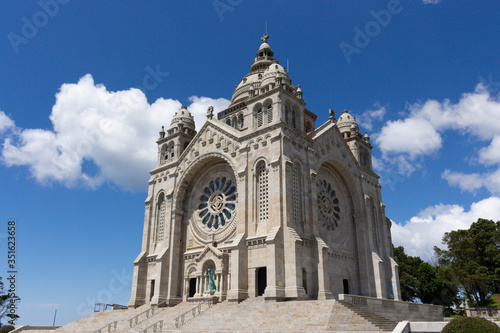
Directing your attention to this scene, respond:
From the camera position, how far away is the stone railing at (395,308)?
2471cm

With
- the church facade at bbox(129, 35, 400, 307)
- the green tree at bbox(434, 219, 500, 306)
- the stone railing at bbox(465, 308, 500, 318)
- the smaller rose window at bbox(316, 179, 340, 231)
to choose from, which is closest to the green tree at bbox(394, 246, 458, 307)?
the green tree at bbox(434, 219, 500, 306)

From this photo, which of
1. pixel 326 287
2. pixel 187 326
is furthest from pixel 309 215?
pixel 187 326

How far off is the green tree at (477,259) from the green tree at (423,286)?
327 centimetres

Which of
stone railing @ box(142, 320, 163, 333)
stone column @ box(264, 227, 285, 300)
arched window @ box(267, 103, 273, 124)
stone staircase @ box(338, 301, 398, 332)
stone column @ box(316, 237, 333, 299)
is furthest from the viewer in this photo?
arched window @ box(267, 103, 273, 124)

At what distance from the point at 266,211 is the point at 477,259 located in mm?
35944

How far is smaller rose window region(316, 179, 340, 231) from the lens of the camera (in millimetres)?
36562

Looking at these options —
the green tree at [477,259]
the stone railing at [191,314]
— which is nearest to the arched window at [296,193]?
the stone railing at [191,314]

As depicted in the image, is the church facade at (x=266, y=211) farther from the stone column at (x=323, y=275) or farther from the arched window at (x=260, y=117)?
the arched window at (x=260, y=117)

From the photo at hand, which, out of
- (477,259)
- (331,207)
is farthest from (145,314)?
(477,259)

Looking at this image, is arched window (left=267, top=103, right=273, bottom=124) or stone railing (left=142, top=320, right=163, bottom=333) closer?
stone railing (left=142, top=320, right=163, bottom=333)

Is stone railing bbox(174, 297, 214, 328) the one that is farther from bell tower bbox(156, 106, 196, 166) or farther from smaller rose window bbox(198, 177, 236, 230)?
bell tower bbox(156, 106, 196, 166)

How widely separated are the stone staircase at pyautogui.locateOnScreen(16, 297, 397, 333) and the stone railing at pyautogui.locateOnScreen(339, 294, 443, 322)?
3.17 feet

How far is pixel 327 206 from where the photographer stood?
37656 millimetres

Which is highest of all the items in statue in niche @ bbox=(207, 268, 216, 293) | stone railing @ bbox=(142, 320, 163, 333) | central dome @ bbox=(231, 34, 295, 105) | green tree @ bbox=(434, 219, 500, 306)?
central dome @ bbox=(231, 34, 295, 105)
